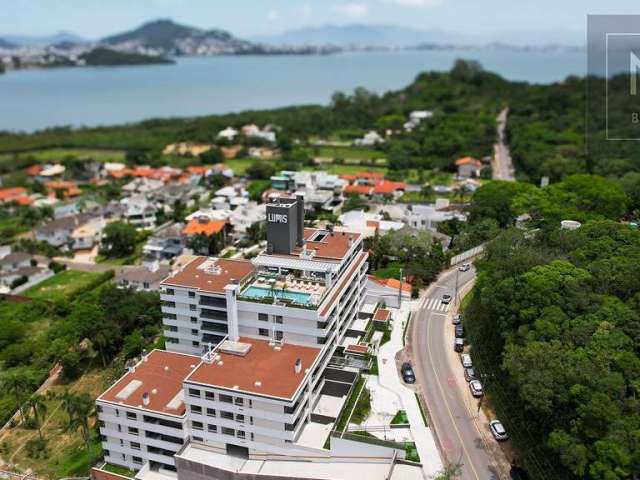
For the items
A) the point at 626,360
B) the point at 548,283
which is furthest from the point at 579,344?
the point at 548,283

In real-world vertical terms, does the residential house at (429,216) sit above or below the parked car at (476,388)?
above

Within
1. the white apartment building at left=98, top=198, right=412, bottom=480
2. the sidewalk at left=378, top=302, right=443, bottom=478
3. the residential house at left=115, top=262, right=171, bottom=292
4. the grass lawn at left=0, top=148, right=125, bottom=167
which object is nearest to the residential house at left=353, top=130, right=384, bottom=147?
the grass lawn at left=0, top=148, right=125, bottom=167

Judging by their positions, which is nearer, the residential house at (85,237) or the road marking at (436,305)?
the road marking at (436,305)

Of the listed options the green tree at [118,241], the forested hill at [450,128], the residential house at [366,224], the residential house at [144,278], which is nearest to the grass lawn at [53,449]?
the residential house at [144,278]

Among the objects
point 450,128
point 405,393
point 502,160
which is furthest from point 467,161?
point 405,393

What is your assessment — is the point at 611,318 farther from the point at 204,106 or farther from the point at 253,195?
the point at 204,106

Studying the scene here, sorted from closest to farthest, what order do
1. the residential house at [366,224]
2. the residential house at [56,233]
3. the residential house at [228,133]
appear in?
the residential house at [366,224]
the residential house at [56,233]
the residential house at [228,133]

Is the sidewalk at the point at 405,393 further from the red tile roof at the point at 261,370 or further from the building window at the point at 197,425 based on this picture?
the building window at the point at 197,425

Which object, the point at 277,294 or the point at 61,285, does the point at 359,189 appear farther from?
the point at 277,294

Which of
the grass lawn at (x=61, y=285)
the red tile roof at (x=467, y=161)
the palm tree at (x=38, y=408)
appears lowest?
the palm tree at (x=38, y=408)
